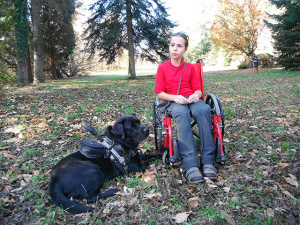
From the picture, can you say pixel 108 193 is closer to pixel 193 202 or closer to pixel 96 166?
pixel 96 166

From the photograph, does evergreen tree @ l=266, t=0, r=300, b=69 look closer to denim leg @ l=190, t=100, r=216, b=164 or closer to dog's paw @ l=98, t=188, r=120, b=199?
denim leg @ l=190, t=100, r=216, b=164

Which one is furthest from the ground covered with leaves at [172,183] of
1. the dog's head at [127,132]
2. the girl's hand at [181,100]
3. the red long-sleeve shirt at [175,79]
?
the red long-sleeve shirt at [175,79]

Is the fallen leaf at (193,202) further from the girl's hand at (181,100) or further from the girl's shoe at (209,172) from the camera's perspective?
the girl's hand at (181,100)

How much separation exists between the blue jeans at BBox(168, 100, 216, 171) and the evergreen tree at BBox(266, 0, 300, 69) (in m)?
15.4

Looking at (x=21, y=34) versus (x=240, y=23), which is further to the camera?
(x=240, y=23)

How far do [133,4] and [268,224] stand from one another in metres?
15.2

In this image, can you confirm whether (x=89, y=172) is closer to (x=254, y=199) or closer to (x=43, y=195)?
(x=43, y=195)

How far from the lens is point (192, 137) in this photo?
2498 mm

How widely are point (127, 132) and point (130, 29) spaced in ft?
46.1

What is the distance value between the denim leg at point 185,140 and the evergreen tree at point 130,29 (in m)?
12.7

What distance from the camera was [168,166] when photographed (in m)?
2.76

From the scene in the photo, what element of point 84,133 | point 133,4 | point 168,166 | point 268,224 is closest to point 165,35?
point 133,4

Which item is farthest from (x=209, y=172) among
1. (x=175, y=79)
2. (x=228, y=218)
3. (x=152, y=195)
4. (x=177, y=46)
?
(x=177, y=46)

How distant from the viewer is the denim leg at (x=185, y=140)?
7.92 feet
